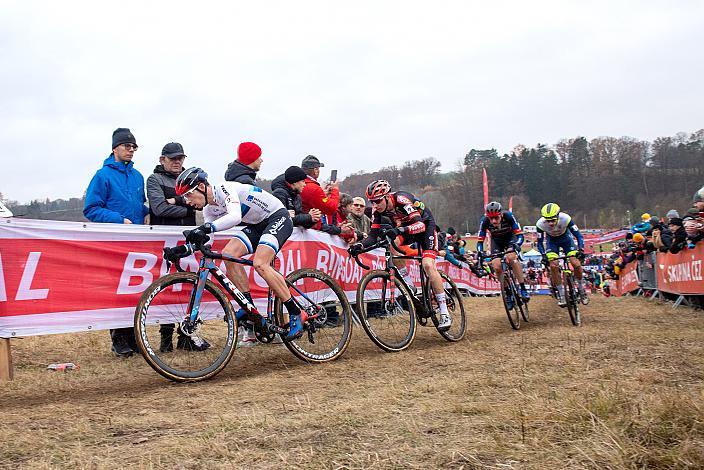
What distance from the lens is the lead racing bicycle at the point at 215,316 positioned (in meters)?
5.41

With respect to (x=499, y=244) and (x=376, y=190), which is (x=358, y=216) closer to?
(x=499, y=244)

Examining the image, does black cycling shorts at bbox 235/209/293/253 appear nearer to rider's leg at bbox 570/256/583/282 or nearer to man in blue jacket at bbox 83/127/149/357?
man in blue jacket at bbox 83/127/149/357

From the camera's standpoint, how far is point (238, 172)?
23.2ft

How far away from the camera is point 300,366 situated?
20.0 feet

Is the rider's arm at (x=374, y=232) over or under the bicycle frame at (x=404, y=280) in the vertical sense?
over

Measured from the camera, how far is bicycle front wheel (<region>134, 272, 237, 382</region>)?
526cm

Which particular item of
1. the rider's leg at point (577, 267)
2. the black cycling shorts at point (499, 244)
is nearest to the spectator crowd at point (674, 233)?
the rider's leg at point (577, 267)

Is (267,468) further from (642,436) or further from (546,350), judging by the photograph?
(546,350)

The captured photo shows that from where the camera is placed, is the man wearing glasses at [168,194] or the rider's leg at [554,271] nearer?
the man wearing glasses at [168,194]

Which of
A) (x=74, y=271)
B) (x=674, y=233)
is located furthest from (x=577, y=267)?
(x=74, y=271)

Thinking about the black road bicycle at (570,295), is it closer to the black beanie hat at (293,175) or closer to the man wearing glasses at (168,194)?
the black beanie hat at (293,175)

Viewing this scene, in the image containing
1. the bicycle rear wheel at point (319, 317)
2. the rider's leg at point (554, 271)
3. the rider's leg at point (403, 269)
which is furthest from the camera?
the rider's leg at point (554, 271)

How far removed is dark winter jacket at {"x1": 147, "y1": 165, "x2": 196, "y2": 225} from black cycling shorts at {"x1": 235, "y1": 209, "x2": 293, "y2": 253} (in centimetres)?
109

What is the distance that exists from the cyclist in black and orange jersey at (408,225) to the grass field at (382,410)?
1142 mm
